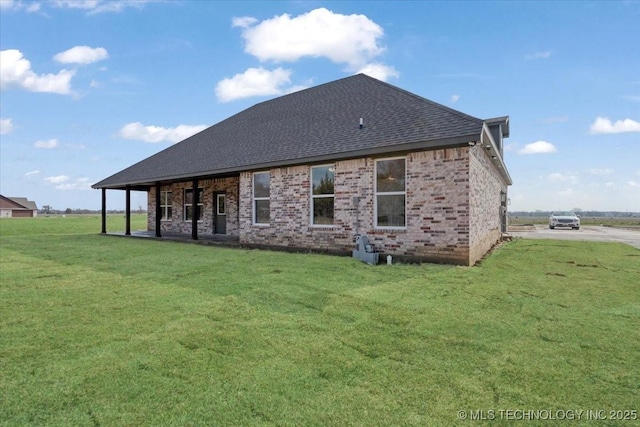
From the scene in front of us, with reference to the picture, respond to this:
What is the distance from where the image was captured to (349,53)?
1526cm

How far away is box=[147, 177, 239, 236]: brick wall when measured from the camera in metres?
15.5

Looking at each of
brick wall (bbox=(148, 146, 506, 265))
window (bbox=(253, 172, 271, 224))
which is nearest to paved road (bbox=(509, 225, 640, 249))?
brick wall (bbox=(148, 146, 506, 265))

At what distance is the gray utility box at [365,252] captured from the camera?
8.45 m

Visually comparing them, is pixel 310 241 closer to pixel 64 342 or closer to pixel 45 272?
pixel 45 272

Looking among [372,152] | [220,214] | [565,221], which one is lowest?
[565,221]

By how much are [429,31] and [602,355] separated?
39.3 ft

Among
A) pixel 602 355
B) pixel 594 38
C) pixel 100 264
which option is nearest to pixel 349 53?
pixel 594 38

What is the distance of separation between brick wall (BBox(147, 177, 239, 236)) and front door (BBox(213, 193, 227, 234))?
178mm

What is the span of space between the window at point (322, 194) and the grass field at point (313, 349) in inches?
152

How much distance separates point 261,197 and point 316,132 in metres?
2.96

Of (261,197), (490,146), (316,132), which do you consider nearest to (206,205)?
(261,197)

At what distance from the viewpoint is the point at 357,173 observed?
9414 mm

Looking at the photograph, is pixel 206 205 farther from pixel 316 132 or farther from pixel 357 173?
pixel 357 173

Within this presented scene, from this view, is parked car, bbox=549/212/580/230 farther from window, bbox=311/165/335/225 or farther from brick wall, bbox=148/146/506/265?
window, bbox=311/165/335/225
